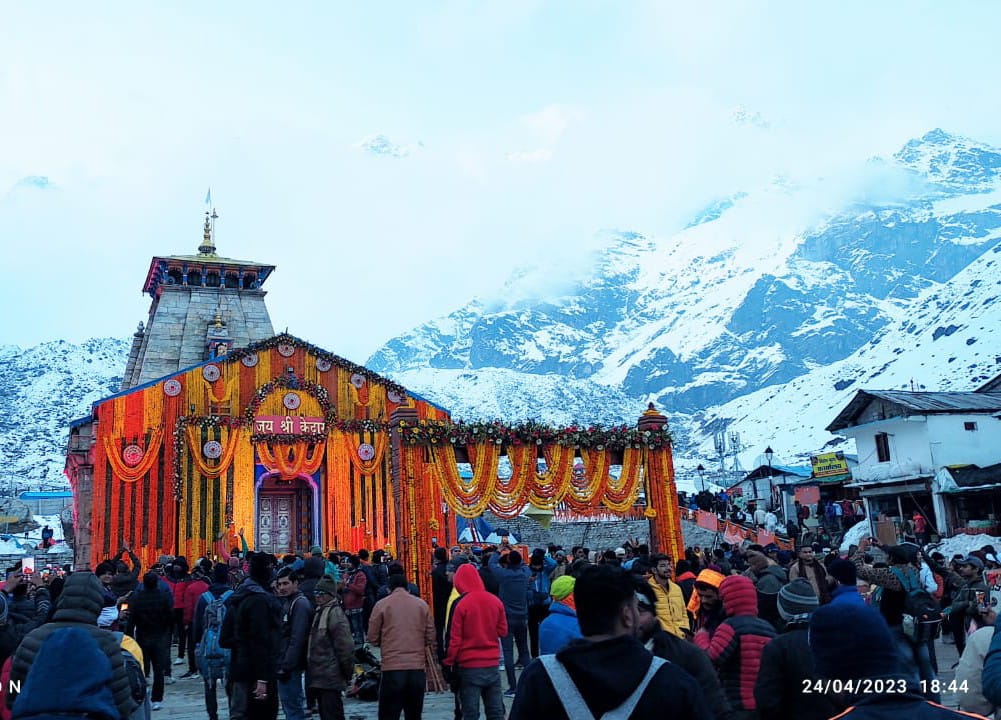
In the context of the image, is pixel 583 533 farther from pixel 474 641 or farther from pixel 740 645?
pixel 740 645

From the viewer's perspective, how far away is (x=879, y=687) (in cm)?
273

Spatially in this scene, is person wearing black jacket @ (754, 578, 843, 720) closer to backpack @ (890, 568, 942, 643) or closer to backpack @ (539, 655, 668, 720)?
backpack @ (539, 655, 668, 720)

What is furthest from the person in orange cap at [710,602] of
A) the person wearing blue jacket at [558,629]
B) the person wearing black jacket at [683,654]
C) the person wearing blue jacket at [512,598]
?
the person wearing blue jacket at [512,598]

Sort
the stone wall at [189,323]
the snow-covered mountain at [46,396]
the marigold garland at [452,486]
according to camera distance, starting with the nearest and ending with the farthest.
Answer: the marigold garland at [452,486] < the stone wall at [189,323] < the snow-covered mountain at [46,396]

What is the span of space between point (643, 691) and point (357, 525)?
906 inches

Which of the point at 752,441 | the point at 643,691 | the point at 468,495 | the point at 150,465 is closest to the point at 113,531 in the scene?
the point at 150,465

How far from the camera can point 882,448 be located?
30.5 metres

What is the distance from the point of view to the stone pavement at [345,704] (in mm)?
9148

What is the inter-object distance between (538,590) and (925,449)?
21512mm

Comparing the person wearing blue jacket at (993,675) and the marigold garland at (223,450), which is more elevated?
the marigold garland at (223,450)

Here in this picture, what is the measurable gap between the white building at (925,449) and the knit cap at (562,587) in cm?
2431

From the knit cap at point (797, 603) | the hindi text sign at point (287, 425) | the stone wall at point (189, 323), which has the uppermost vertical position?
the stone wall at point (189, 323)

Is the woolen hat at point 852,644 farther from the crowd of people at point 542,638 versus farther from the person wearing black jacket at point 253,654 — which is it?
the person wearing black jacket at point 253,654

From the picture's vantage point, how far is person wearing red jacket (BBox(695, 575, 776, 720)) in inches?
193
